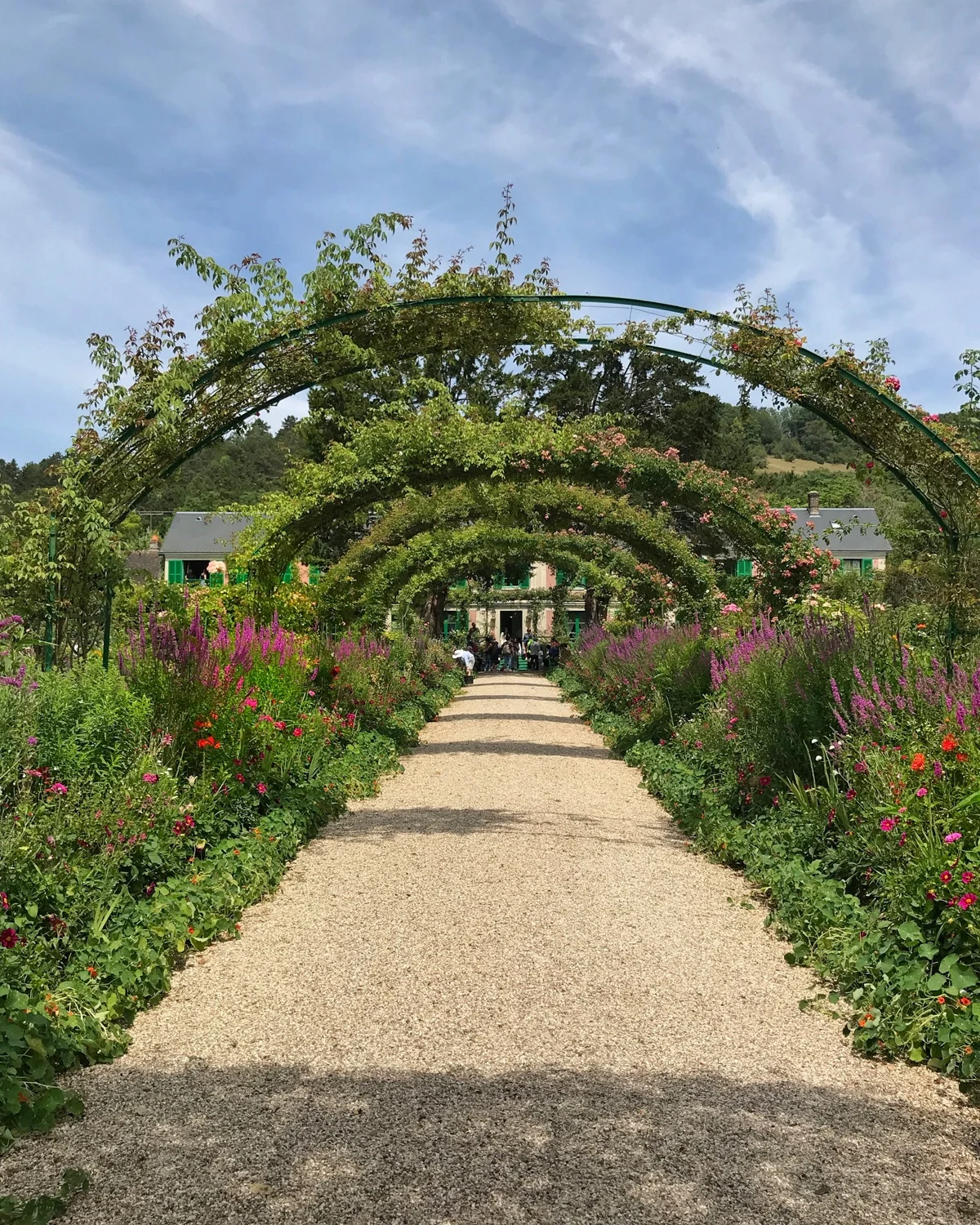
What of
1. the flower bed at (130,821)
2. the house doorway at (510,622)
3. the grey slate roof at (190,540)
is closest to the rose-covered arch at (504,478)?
the flower bed at (130,821)

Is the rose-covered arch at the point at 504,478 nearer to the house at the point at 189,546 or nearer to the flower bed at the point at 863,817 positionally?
the flower bed at the point at 863,817

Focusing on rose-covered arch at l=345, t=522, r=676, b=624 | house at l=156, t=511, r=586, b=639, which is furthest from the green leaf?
house at l=156, t=511, r=586, b=639

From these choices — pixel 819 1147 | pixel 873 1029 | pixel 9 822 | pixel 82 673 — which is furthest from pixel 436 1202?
pixel 82 673

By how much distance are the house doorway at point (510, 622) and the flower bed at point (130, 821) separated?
37.0 metres

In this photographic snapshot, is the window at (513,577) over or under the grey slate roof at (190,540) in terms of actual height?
under

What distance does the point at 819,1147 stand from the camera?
8.64ft

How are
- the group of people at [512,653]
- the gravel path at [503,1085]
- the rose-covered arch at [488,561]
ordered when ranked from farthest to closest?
the group of people at [512,653] < the rose-covered arch at [488,561] < the gravel path at [503,1085]

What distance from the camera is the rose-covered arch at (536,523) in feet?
39.5

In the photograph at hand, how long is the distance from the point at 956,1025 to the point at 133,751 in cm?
357

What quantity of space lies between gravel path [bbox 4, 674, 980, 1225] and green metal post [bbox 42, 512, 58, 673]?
2198 mm

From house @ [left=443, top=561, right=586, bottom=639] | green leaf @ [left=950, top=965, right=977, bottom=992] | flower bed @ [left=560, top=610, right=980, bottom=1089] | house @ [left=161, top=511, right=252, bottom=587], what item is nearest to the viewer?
green leaf @ [left=950, top=965, right=977, bottom=992]

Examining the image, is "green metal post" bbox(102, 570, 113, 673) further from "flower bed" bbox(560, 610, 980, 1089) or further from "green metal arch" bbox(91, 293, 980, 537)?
"flower bed" bbox(560, 610, 980, 1089)

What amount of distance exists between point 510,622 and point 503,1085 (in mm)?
42441

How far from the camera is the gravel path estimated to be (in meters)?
2.38
